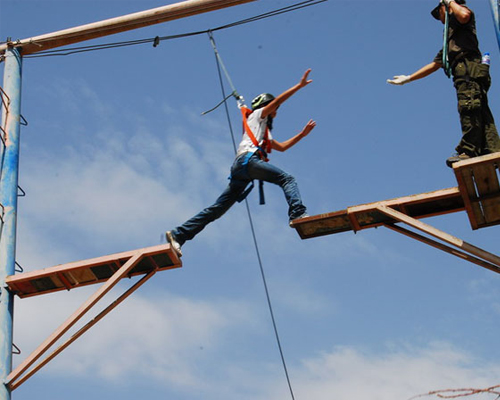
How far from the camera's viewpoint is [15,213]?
1097cm

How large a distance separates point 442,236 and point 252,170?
7.92ft

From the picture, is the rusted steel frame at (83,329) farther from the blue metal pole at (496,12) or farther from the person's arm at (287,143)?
the blue metal pole at (496,12)

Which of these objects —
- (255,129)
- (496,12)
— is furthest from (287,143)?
(496,12)

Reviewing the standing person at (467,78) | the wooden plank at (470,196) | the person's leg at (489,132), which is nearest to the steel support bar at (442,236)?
the wooden plank at (470,196)

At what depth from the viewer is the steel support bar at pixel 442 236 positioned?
8.93 m

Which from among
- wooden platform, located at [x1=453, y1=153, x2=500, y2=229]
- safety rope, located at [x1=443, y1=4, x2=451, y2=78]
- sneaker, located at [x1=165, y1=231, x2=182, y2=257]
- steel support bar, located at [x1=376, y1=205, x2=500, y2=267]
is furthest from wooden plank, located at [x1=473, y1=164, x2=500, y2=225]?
sneaker, located at [x1=165, y1=231, x2=182, y2=257]

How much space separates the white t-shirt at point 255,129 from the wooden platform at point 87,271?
1.48m

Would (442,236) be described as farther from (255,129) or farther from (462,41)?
(255,129)

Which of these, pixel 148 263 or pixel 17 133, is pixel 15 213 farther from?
pixel 148 263

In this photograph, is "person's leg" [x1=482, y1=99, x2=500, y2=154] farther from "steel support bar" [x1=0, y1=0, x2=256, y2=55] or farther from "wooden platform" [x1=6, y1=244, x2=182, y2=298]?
"wooden platform" [x1=6, y1=244, x2=182, y2=298]

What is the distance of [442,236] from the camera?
914 centimetres

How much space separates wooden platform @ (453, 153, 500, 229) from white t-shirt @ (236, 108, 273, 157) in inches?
103

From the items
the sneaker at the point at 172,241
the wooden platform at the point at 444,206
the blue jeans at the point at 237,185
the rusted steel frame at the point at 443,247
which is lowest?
the rusted steel frame at the point at 443,247

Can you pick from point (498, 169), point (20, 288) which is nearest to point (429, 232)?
point (498, 169)
